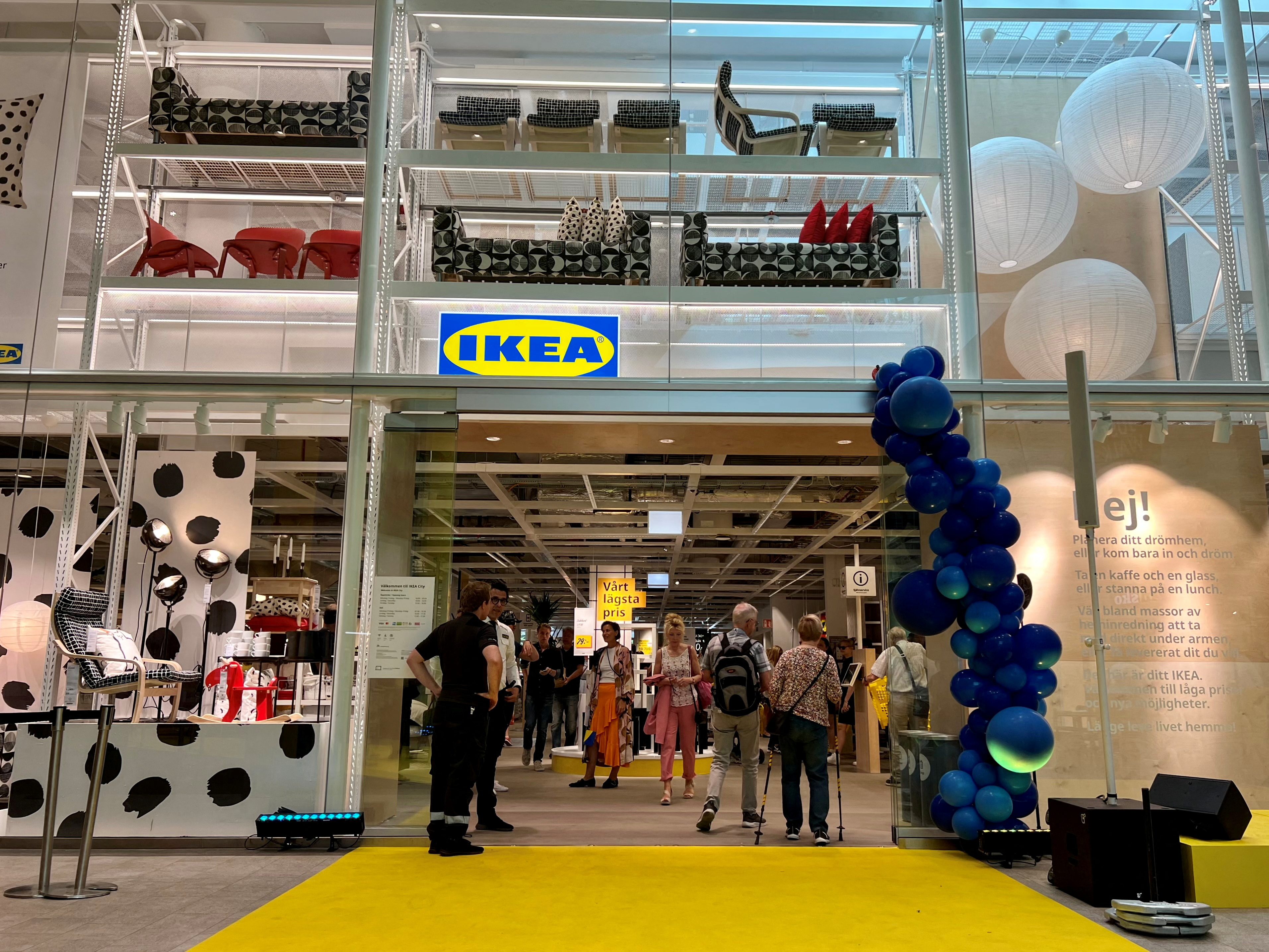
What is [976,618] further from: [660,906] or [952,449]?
[660,906]

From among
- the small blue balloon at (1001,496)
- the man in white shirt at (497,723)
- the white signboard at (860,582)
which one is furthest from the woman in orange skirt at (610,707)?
the white signboard at (860,582)

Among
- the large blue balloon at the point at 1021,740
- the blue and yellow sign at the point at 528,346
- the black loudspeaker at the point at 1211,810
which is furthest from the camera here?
the blue and yellow sign at the point at 528,346

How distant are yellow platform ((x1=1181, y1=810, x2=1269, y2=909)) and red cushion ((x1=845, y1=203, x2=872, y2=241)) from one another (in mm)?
4496

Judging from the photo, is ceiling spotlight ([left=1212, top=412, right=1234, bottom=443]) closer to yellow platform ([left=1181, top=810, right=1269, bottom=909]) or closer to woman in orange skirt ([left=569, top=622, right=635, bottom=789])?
yellow platform ([left=1181, top=810, right=1269, bottom=909])

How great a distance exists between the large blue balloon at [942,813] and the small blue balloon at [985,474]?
1891 millimetres

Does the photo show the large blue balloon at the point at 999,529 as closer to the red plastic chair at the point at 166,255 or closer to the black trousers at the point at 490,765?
the black trousers at the point at 490,765

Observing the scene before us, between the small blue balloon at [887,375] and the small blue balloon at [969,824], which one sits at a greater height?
the small blue balloon at [887,375]

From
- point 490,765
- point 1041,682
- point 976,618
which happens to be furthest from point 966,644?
point 490,765

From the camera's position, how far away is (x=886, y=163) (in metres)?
7.36

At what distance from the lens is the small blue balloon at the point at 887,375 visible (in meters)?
6.28

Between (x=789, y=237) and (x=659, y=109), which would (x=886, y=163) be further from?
(x=659, y=109)

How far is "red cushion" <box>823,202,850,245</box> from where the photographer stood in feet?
24.1

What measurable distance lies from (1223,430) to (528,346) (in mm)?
4786

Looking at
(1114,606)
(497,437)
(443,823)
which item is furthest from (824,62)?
(443,823)
